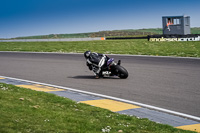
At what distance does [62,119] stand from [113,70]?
7.01m

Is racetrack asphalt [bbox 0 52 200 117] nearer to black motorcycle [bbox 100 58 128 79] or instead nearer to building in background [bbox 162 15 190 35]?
black motorcycle [bbox 100 58 128 79]

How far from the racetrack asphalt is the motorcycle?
24cm

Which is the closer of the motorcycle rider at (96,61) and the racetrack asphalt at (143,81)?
the racetrack asphalt at (143,81)

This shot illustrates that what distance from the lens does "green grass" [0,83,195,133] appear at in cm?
607

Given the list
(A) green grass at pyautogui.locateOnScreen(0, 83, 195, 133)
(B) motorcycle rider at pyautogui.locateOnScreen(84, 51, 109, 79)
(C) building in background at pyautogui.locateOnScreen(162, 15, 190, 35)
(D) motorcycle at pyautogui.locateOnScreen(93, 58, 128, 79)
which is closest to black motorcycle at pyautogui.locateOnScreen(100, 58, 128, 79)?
(D) motorcycle at pyautogui.locateOnScreen(93, 58, 128, 79)

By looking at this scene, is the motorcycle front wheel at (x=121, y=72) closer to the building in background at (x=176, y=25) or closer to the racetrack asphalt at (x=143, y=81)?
the racetrack asphalt at (x=143, y=81)

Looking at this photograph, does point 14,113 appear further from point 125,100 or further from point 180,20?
point 180,20

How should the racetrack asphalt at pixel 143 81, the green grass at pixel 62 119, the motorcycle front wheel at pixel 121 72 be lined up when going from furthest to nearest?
the motorcycle front wheel at pixel 121 72, the racetrack asphalt at pixel 143 81, the green grass at pixel 62 119

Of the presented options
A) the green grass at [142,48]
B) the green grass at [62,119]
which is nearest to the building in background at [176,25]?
the green grass at [142,48]

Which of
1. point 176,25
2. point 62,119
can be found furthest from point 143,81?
point 176,25

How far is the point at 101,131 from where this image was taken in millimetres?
6109

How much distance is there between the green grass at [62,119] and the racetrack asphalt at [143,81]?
73.7 inches

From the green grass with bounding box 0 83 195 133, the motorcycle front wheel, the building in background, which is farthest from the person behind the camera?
the building in background

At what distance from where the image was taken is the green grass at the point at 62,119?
19.9ft
